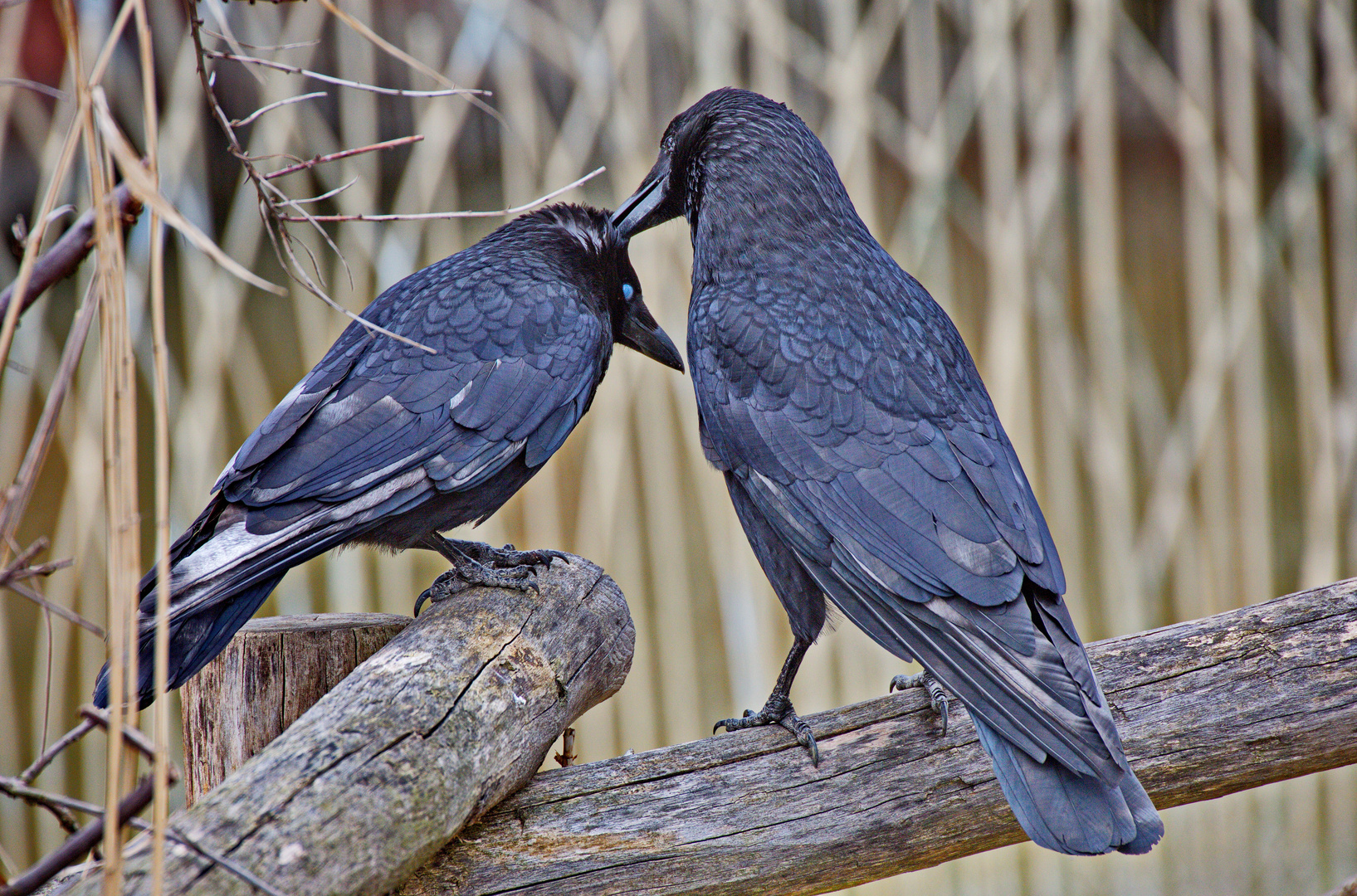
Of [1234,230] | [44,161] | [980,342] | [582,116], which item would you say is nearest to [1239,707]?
[980,342]

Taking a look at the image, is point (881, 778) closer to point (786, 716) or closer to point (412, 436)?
point (786, 716)

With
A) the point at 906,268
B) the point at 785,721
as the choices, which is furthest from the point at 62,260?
the point at 906,268

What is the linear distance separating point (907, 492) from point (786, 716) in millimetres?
340

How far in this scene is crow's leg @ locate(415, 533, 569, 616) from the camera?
1.47m

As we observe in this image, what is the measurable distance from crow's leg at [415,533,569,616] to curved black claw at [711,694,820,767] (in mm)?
363

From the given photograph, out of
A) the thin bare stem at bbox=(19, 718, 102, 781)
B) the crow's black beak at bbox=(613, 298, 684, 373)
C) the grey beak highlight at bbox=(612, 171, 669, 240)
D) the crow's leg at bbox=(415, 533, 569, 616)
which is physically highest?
the grey beak highlight at bbox=(612, 171, 669, 240)

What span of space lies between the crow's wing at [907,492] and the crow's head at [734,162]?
190mm

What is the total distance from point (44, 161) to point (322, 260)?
65cm

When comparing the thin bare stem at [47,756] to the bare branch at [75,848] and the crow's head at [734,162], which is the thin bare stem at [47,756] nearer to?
the bare branch at [75,848]

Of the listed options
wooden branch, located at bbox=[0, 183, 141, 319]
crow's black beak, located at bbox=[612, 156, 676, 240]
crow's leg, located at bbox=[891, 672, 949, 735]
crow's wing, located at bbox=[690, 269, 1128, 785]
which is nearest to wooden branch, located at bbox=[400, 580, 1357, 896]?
crow's leg, located at bbox=[891, 672, 949, 735]

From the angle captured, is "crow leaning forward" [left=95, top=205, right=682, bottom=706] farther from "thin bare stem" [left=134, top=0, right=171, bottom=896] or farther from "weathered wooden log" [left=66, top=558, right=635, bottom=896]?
"thin bare stem" [left=134, top=0, right=171, bottom=896]

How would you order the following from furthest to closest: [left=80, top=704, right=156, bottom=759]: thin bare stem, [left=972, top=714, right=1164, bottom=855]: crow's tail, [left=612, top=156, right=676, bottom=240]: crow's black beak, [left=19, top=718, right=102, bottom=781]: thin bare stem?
[left=612, top=156, right=676, bottom=240]: crow's black beak < [left=972, top=714, right=1164, bottom=855]: crow's tail < [left=19, top=718, right=102, bottom=781]: thin bare stem < [left=80, top=704, right=156, bottom=759]: thin bare stem

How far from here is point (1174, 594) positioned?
2.73 m

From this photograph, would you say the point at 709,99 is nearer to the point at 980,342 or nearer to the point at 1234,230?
the point at 980,342
